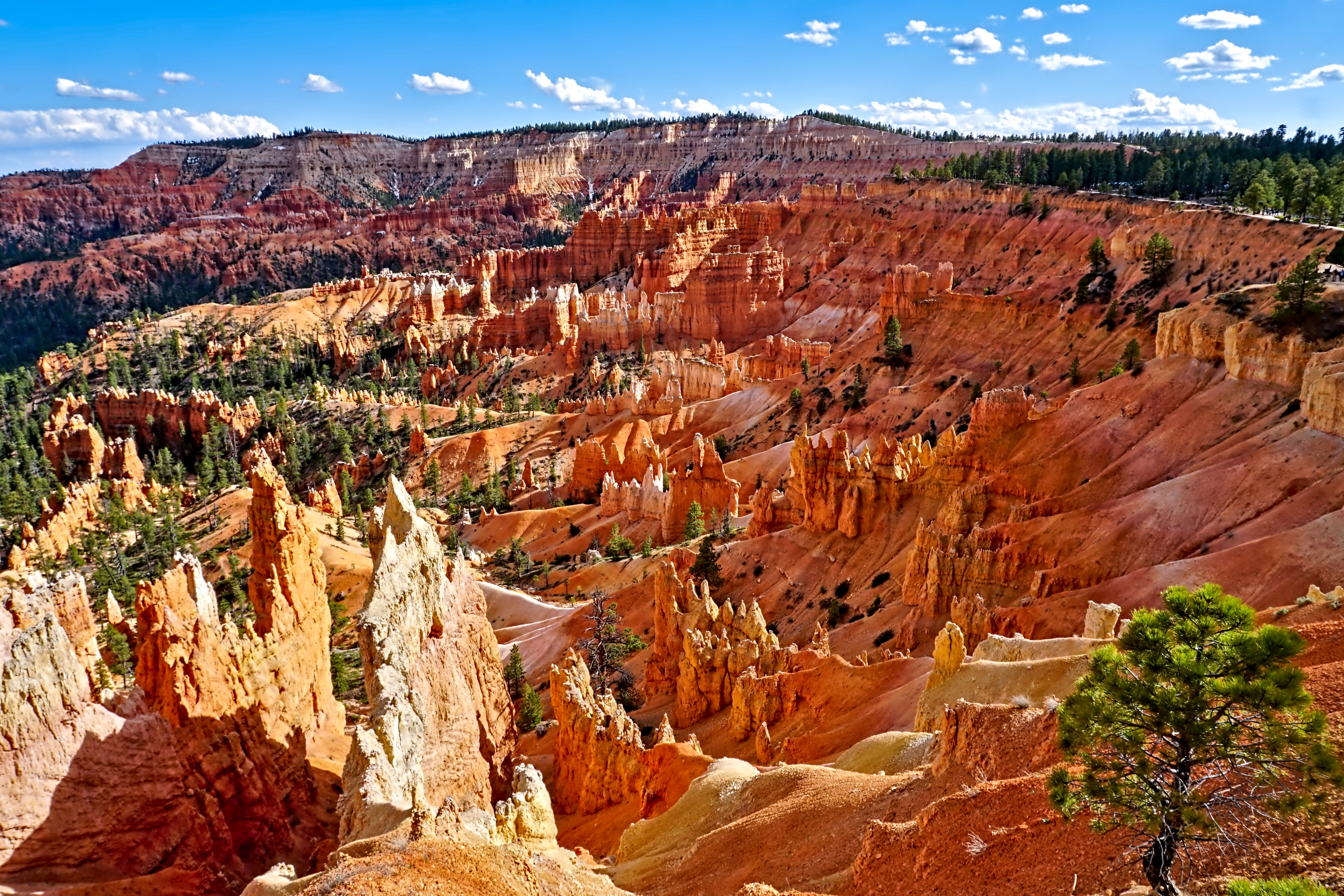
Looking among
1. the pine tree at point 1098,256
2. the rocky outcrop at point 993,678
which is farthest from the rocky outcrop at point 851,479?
the pine tree at point 1098,256

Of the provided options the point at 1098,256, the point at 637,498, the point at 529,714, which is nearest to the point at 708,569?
the point at 529,714

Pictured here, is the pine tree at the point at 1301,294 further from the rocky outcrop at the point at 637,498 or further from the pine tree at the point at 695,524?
the rocky outcrop at the point at 637,498

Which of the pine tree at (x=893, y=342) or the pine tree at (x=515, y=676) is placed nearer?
the pine tree at (x=515, y=676)

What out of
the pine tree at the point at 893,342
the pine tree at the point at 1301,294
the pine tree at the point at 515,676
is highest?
the pine tree at the point at 1301,294

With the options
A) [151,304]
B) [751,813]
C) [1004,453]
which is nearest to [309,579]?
[751,813]

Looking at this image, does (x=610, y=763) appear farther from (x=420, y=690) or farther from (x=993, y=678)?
(x=993, y=678)

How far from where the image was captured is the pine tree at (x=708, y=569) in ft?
150

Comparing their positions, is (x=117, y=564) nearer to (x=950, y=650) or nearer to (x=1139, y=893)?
(x=950, y=650)

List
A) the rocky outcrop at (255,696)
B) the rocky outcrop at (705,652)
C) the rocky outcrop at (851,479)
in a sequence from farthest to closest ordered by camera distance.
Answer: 1. the rocky outcrop at (851,479)
2. the rocky outcrop at (705,652)
3. the rocky outcrop at (255,696)

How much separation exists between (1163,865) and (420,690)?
645 inches

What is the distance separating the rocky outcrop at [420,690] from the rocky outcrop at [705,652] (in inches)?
373

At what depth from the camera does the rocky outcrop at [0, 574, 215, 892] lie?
15.1 metres

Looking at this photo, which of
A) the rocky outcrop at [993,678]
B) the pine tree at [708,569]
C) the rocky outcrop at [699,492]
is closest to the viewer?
the rocky outcrop at [993,678]

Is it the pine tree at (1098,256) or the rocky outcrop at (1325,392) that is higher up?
the pine tree at (1098,256)
